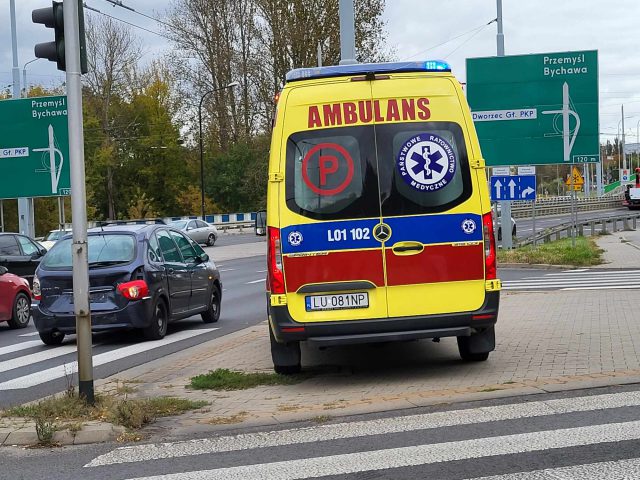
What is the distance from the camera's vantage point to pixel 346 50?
619 inches

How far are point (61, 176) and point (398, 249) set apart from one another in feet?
77.5

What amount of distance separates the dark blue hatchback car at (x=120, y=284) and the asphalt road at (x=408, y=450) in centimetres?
581

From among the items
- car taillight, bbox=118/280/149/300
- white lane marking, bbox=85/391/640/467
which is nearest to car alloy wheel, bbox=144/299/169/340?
car taillight, bbox=118/280/149/300

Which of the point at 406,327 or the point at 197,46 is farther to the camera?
the point at 197,46

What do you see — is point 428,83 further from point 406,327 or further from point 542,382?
point 542,382

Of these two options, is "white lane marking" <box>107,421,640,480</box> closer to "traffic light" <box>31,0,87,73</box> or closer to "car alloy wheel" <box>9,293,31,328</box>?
"traffic light" <box>31,0,87,73</box>

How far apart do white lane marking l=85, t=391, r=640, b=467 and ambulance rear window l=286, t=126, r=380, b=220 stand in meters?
2.08

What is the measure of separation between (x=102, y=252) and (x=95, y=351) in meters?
1.44

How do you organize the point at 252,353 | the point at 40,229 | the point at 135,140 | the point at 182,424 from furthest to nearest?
the point at 135,140, the point at 40,229, the point at 252,353, the point at 182,424

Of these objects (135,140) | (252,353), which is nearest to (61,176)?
Result: (252,353)

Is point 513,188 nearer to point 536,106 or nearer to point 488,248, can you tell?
point 536,106

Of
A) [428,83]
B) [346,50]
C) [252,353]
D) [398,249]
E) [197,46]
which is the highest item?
[197,46]

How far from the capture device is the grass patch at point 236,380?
8.62 metres

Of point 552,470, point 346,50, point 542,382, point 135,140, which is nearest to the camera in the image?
point 552,470
